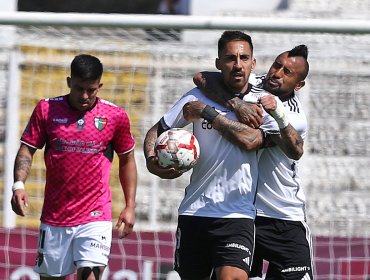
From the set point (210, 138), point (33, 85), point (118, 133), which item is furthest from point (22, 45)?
point (210, 138)

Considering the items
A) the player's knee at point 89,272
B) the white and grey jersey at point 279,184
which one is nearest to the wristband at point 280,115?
the white and grey jersey at point 279,184

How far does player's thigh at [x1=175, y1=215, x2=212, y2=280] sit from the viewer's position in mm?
7109

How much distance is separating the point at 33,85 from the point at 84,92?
2980 millimetres

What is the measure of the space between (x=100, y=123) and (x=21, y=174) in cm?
69

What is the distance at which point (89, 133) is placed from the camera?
7945 mm

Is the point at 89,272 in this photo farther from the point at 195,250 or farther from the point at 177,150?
the point at 177,150

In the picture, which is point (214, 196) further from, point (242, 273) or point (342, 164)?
point (342, 164)

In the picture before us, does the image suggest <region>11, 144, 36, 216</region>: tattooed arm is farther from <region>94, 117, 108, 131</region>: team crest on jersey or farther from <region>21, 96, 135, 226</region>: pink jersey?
<region>94, 117, 108, 131</region>: team crest on jersey

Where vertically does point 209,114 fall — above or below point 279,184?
above

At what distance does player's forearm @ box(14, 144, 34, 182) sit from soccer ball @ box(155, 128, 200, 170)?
1.36m

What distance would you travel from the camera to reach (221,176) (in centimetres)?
710

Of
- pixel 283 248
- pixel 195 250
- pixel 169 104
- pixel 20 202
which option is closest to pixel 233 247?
pixel 195 250

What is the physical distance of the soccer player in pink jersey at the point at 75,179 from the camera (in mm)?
7883

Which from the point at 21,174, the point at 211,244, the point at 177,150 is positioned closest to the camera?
the point at 177,150
